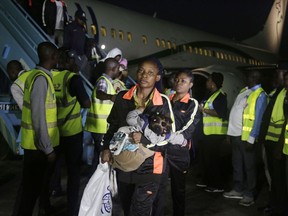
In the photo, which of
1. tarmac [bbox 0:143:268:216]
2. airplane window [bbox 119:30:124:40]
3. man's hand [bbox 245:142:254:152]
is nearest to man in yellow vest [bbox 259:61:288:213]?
man's hand [bbox 245:142:254:152]

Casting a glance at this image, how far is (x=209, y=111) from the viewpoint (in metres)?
5.29

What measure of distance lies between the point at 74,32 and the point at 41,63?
3364 mm

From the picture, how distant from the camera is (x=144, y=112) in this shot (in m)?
2.59

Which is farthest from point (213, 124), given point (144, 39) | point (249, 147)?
point (144, 39)

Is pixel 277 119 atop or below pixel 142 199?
atop

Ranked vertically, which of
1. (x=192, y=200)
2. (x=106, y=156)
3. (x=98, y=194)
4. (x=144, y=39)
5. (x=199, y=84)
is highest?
(x=144, y=39)

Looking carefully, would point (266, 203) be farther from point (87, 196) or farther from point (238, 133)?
point (87, 196)

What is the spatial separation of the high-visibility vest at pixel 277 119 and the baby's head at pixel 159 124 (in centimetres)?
226

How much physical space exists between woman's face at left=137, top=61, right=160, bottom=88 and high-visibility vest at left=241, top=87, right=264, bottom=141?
8.00ft

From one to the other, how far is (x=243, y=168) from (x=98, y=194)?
9.74 feet

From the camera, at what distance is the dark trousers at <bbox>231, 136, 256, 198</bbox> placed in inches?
189

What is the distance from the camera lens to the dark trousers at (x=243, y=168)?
189 inches

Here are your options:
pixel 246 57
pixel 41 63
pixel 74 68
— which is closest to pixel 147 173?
pixel 41 63

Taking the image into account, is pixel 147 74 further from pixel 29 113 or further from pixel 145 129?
pixel 29 113
